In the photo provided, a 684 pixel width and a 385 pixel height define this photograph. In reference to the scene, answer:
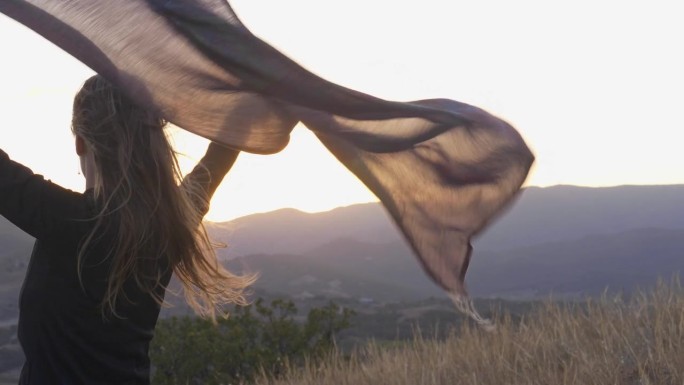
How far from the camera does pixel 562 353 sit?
6559 millimetres

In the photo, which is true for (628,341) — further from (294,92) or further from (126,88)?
(126,88)

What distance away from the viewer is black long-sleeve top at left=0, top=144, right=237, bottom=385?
278 cm

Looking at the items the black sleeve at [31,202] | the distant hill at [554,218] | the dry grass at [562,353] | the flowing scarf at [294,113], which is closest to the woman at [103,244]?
the black sleeve at [31,202]

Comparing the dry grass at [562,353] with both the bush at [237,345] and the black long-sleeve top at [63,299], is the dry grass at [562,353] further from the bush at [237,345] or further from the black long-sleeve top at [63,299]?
the bush at [237,345]

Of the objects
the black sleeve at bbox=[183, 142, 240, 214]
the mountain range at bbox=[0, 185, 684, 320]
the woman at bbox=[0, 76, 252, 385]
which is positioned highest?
the mountain range at bbox=[0, 185, 684, 320]

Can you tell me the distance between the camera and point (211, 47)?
344 centimetres

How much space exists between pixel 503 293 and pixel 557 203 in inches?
1000

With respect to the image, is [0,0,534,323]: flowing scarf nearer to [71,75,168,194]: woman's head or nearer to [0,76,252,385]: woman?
[71,75,168,194]: woman's head

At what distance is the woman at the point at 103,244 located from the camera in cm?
282

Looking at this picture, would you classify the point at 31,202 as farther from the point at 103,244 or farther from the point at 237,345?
the point at 237,345

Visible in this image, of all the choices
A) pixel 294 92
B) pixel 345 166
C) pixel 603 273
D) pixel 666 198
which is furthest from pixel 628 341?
pixel 666 198

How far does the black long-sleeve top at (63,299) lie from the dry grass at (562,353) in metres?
3.02

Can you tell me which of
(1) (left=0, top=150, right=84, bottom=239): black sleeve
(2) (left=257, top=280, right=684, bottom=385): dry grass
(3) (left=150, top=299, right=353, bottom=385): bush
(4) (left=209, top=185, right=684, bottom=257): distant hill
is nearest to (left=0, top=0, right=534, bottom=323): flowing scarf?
(1) (left=0, top=150, right=84, bottom=239): black sleeve

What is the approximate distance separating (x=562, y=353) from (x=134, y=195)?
4134 mm
